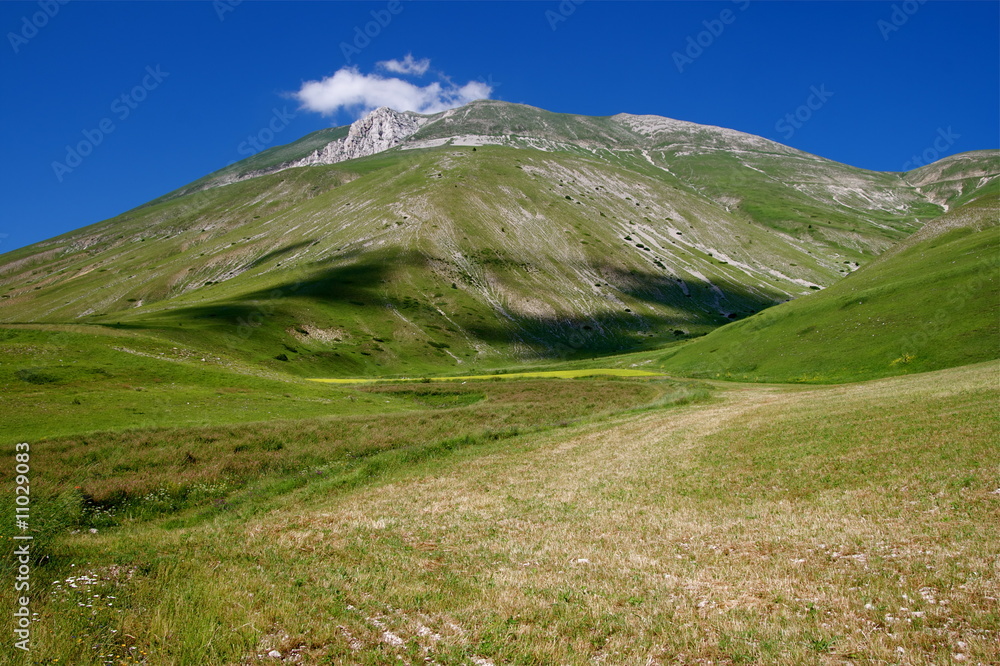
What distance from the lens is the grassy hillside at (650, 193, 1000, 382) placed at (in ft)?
176

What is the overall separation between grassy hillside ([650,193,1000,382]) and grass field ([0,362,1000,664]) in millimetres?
26515

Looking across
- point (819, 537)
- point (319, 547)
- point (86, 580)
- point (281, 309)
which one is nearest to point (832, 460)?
point (819, 537)

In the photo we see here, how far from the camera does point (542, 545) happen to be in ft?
52.8

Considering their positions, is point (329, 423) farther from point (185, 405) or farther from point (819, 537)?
point (819, 537)

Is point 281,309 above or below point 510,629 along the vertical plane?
above

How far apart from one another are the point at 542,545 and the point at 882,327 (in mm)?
64435

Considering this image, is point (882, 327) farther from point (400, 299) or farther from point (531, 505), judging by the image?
point (400, 299)

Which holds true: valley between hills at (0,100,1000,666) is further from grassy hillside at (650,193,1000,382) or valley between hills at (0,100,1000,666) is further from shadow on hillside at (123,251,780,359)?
shadow on hillside at (123,251,780,359)

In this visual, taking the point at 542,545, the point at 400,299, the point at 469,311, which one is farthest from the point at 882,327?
the point at 400,299

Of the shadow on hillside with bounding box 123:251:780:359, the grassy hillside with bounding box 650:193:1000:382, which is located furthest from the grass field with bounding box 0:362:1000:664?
the shadow on hillside with bounding box 123:251:780:359

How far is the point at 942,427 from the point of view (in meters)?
23.2

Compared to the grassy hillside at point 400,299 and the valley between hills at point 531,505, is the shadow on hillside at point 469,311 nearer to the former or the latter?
the grassy hillside at point 400,299

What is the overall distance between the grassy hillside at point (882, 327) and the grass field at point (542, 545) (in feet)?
87.0

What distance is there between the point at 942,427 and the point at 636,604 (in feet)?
68.7
